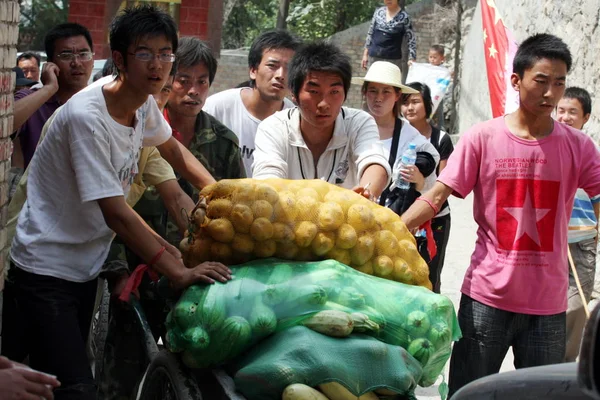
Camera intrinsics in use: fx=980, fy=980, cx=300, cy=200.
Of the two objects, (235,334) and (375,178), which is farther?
(375,178)

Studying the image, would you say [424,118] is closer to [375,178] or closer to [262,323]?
[375,178]

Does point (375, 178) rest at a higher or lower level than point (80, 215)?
higher

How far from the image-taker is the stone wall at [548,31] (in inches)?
342

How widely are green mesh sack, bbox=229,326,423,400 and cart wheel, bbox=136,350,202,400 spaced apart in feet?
0.85

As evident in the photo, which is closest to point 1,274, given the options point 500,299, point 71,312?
point 71,312

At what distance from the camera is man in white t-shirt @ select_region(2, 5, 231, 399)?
3750mm

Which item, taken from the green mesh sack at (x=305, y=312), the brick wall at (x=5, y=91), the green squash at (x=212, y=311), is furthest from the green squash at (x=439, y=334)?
the brick wall at (x=5, y=91)

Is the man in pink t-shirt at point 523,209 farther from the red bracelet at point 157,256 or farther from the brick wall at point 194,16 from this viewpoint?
the brick wall at point 194,16

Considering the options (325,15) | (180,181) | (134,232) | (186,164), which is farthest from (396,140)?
(325,15)

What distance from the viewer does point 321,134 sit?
465cm

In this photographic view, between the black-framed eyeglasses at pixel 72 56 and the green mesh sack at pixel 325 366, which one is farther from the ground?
the black-framed eyeglasses at pixel 72 56

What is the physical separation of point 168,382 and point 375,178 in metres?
1.35

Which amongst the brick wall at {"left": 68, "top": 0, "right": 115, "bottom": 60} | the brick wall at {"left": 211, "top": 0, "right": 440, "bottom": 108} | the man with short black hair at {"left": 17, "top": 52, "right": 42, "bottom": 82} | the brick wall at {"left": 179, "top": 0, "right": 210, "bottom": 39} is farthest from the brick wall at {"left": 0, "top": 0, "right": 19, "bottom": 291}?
the brick wall at {"left": 211, "top": 0, "right": 440, "bottom": 108}

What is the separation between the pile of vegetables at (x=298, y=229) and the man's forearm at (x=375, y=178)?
2.02 feet
